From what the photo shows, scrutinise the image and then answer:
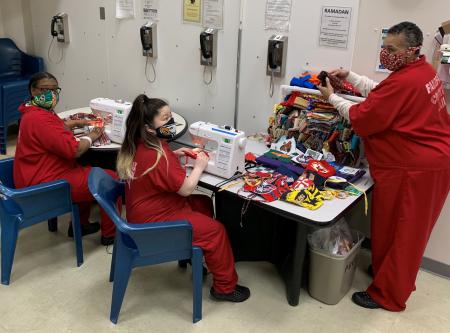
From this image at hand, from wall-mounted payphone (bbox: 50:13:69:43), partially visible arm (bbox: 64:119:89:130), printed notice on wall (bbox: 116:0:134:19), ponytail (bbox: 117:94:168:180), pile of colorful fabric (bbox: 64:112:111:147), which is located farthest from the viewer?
wall-mounted payphone (bbox: 50:13:69:43)

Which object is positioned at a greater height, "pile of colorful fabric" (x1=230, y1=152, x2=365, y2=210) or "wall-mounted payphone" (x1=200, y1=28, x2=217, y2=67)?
"wall-mounted payphone" (x1=200, y1=28, x2=217, y2=67)

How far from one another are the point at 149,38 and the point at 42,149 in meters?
1.37

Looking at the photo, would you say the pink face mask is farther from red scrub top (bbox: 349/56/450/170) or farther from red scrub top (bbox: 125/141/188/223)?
red scrub top (bbox: 125/141/188/223)

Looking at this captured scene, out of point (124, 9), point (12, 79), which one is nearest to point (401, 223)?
point (124, 9)

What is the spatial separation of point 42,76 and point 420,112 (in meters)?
1.94

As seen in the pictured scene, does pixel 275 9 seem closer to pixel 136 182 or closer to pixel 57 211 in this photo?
pixel 136 182

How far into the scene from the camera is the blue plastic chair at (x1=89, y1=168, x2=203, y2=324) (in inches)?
76.8

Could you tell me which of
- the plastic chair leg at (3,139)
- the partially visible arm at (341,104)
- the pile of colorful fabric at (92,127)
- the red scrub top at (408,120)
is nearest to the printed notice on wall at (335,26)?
the partially visible arm at (341,104)

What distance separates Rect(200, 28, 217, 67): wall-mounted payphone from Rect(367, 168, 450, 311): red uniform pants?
1492 mm

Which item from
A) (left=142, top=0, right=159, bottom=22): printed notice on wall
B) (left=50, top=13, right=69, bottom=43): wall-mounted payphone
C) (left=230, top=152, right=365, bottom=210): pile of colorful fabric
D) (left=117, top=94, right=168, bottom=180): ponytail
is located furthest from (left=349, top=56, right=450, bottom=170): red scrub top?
(left=50, top=13, right=69, bottom=43): wall-mounted payphone

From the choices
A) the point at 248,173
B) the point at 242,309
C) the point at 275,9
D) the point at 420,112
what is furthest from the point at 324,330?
the point at 275,9

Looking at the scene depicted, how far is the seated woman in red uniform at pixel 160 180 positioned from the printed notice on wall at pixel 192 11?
4.31 ft

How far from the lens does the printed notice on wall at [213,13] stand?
306 cm

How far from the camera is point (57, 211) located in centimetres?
252
